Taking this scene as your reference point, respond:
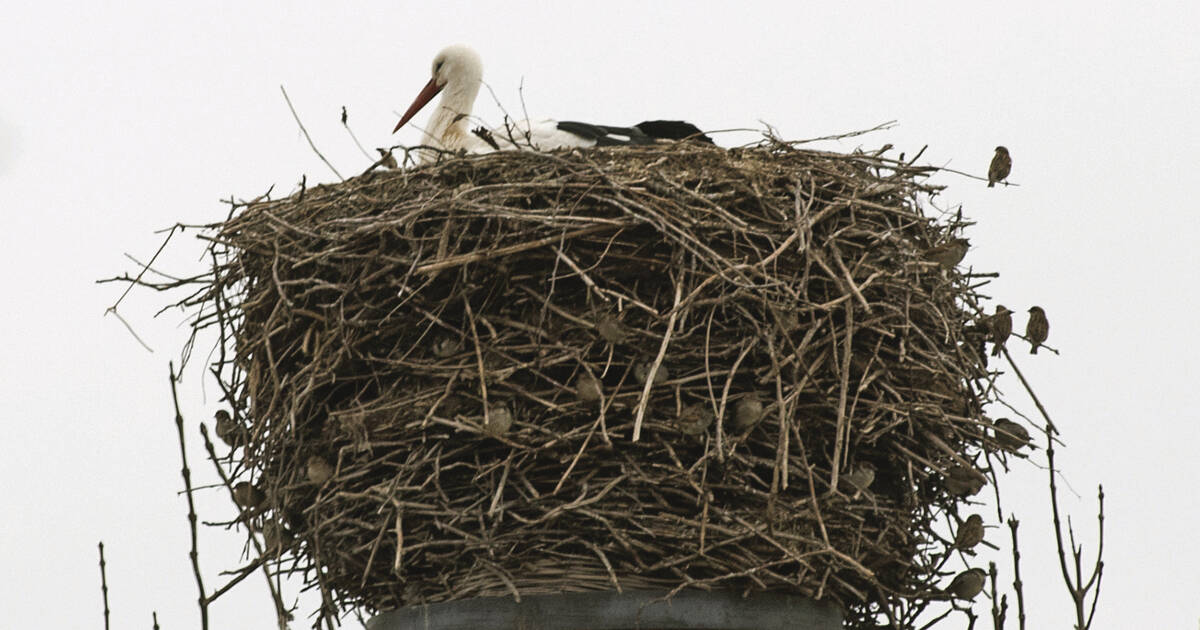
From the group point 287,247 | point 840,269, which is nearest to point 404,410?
point 287,247

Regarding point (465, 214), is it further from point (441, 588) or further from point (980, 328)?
point (980, 328)

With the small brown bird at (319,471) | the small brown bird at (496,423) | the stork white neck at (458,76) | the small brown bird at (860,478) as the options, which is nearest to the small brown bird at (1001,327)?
the small brown bird at (860,478)

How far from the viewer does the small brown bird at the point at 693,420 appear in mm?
4176

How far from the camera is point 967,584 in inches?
176

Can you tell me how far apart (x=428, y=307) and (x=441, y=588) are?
69cm

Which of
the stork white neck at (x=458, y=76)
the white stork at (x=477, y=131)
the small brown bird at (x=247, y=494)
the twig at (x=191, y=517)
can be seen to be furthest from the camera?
the stork white neck at (x=458, y=76)

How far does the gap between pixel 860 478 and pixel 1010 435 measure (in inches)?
20.2

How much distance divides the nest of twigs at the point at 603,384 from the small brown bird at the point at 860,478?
0.08 feet

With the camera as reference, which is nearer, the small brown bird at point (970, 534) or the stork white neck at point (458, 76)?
the small brown bird at point (970, 534)

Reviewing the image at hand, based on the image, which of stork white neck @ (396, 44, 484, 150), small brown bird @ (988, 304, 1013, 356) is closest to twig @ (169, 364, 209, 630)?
small brown bird @ (988, 304, 1013, 356)

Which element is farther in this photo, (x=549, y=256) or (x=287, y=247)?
(x=287, y=247)

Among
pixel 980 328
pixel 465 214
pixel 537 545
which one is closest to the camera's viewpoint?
pixel 537 545

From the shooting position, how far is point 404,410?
14.3 ft

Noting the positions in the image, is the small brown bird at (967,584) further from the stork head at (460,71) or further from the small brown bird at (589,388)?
the stork head at (460,71)
